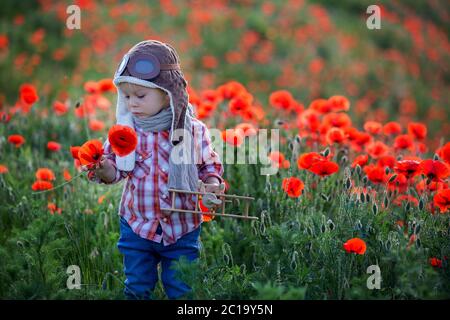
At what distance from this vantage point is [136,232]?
2486 millimetres

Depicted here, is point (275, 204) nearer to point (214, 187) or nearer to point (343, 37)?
point (214, 187)

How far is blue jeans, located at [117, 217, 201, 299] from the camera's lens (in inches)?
98.9

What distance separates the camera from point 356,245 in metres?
2.39

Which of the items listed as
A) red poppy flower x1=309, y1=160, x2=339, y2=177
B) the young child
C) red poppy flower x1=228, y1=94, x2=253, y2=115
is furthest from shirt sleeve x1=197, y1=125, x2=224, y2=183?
red poppy flower x1=228, y1=94, x2=253, y2=115

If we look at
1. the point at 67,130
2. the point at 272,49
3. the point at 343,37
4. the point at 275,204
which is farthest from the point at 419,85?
the point at 275,204

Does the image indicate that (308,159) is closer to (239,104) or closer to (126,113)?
(126,113)

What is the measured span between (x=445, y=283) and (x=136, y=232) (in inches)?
45.1

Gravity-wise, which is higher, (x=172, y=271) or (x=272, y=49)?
(x=272, y=49)

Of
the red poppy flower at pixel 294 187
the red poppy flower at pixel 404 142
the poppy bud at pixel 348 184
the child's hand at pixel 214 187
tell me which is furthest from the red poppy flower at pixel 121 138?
the red poppy flower at pixel 404 142

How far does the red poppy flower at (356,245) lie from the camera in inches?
94.0

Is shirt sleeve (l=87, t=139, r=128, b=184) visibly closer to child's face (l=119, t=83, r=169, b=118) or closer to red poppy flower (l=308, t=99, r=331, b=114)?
child's face (l=119, t=83, r=169, b=118)

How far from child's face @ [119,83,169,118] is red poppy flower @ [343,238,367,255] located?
0.84 metres

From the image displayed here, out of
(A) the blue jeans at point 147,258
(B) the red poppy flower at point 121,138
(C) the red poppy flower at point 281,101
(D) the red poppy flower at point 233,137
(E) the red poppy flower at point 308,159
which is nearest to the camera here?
(B) the red poppy flower at point 121,138

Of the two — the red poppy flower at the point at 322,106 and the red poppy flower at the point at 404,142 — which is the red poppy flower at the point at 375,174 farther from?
the red poppy flower at the point at 322,106
